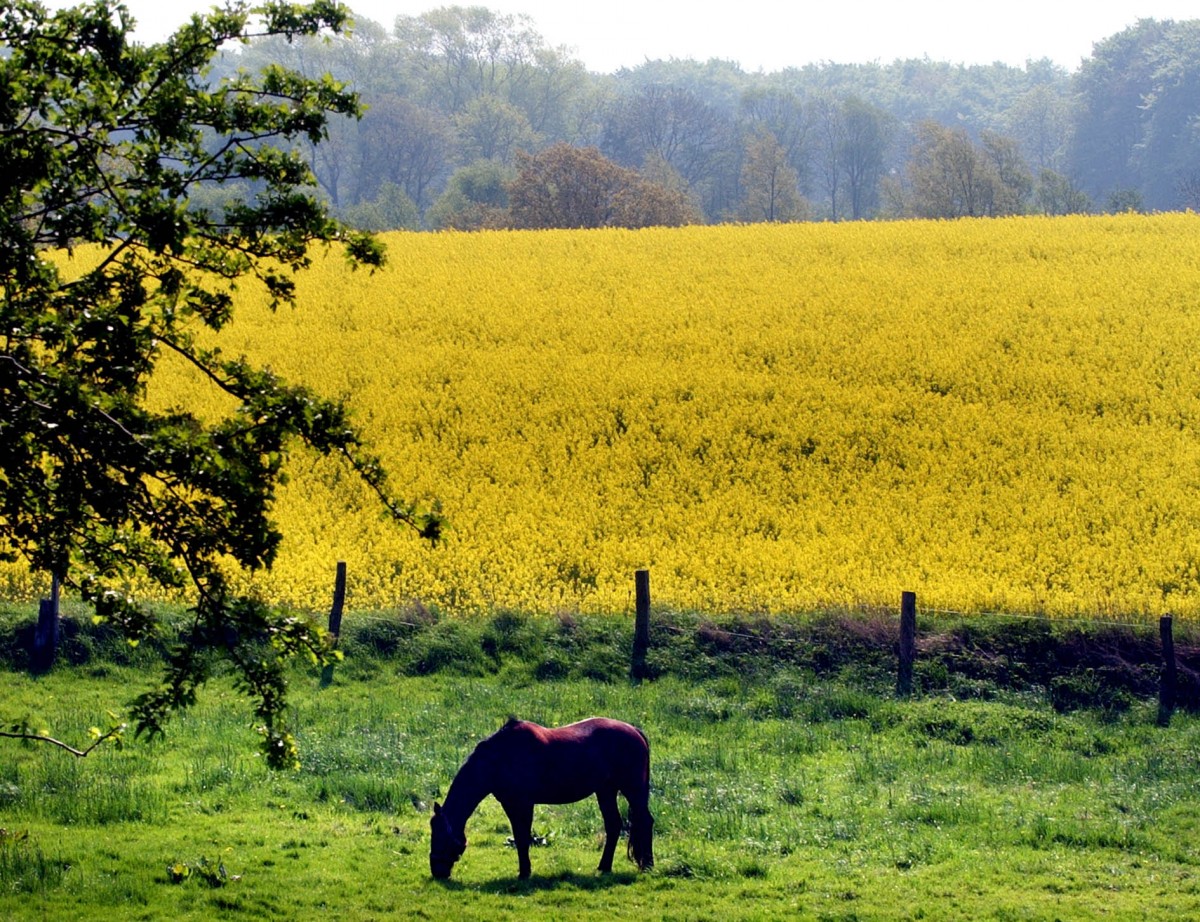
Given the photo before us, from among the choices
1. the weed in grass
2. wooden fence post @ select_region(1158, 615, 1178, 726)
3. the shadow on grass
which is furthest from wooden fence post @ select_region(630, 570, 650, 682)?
the weed in grass

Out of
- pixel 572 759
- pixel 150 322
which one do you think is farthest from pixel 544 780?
pixel 150 322

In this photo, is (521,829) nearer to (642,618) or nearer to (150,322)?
(150,322)

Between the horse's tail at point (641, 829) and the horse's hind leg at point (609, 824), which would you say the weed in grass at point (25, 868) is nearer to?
the horse's hind leg at point (609, 824)

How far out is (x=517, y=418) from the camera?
31.2 metres

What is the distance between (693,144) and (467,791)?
10427cm

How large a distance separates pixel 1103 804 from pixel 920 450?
1551cm

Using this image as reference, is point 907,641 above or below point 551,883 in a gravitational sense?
above

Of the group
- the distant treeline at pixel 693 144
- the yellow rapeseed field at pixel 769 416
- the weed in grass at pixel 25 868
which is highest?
the distant treeline at pixel 693 144

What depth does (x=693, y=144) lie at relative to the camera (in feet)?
364

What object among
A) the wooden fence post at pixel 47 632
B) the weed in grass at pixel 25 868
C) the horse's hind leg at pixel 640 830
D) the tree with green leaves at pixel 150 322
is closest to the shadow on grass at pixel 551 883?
the horse's hind leg at pixel 640 830

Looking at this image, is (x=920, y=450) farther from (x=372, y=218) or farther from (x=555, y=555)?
(x=372, y=218)

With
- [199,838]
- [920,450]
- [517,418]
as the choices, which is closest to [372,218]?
[517,418]

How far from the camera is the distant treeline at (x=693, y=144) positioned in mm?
74438

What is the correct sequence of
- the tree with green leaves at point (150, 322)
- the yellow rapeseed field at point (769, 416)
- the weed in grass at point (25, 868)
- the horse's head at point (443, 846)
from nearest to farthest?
1. the tree with green leaves at point (150, 322)
2. the weed in grass at point (25, 868)
3. the horse's head at point (443, 846)
4. the yellow rapeseed field at point (769, 416)
